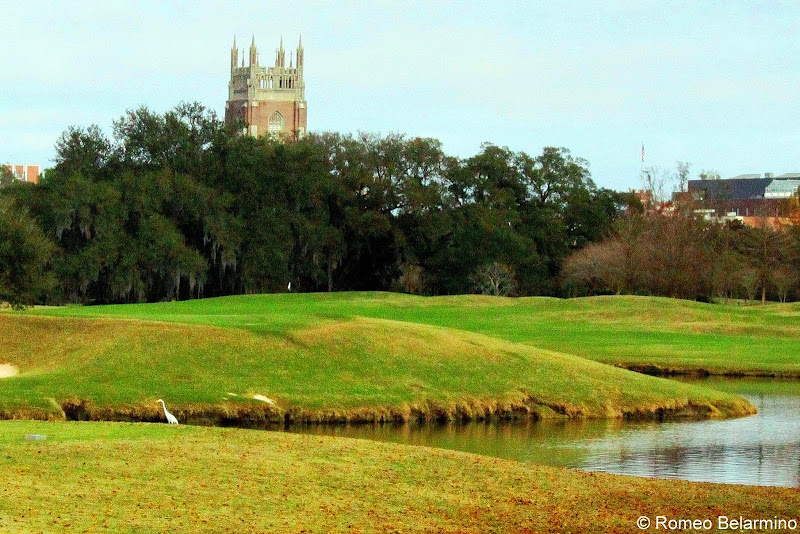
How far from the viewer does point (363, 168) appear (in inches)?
3605

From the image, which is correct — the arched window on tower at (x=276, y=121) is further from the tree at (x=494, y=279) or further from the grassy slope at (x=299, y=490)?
the grassy slope at (x=299, y=490)

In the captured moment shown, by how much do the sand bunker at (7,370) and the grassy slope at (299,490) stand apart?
396 inches

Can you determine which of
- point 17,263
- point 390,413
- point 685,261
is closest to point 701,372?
point 390,413

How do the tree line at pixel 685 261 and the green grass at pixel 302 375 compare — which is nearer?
the green grass at pixel 302 375

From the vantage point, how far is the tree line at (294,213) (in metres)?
76.1

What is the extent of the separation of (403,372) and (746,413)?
29.6 ft

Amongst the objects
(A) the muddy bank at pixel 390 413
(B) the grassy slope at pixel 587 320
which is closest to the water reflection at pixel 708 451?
(A) the muddy bank at pixel 390 413

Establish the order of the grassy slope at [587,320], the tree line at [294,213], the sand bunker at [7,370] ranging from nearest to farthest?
the sand bunker at [7,370], the grassy slope at [587,320], the tree line at [294,213]

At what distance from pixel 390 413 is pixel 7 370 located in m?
9.90

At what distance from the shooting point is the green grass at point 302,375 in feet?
91.4

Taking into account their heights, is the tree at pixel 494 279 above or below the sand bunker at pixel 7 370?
above

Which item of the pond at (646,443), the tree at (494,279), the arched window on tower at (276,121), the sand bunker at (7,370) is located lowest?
the pond at (646,443)

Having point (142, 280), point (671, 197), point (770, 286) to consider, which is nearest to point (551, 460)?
point (142, 280)

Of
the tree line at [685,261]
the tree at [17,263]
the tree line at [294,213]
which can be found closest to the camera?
the tree at [17,263]
